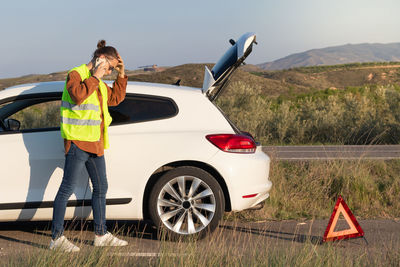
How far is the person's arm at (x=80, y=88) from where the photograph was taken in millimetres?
4996

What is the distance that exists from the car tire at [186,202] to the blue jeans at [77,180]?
1.70ft

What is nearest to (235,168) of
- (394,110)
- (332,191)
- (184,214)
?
(184,214)

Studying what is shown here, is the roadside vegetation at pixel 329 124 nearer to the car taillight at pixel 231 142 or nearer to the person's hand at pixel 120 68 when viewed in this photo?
the car taillight at pixel 231 142

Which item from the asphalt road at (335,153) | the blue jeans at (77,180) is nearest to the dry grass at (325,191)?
the blue jeans at (77,180)

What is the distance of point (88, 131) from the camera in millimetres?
5234

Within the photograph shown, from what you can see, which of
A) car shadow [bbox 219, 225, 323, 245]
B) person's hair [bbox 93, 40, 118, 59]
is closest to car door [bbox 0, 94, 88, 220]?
person's hair [bbox 93, 40, 118, 59]

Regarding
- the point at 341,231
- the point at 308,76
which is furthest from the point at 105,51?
the point at 308,76

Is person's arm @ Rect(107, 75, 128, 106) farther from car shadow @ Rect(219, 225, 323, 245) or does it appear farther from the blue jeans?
car shadow @ Rect(219, 225, 323, 245)

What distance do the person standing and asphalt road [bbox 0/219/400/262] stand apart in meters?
0.26

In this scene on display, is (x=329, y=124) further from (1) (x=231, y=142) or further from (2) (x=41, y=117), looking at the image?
(1) (x=231, y=142)

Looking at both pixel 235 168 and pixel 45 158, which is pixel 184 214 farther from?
pixel 45 158

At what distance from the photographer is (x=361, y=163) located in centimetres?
924

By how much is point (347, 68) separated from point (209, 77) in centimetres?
12109

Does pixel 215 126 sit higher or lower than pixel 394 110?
higher
